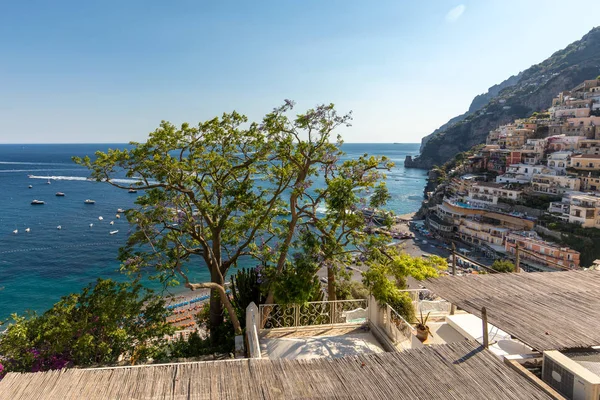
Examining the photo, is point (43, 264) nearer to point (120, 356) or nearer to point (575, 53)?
point (120, 356)

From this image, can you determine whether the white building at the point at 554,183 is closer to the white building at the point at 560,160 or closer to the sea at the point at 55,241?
the white building at the point at 560,160

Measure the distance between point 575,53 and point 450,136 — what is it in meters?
54.6

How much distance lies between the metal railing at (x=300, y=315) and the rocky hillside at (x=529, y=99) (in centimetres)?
12651

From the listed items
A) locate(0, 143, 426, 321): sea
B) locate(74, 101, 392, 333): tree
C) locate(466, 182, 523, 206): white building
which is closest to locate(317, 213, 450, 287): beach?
locate(466, 182, 523, 206): white building

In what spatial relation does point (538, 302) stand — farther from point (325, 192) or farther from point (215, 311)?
point (215, 311)

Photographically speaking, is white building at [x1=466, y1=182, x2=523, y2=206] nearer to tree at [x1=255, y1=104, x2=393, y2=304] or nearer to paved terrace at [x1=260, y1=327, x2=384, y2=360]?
tree at [x1=255, y1=104, x2=393, y2=304]

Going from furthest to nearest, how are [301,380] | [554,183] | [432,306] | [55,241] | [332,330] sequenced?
[554,183], [55,241], [432,306], [332,330], [301,380]

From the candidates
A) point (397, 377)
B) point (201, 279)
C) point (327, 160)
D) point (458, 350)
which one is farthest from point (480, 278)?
point (201, 279)

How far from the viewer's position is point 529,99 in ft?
386

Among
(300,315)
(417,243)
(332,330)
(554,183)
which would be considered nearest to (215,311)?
(300,315)

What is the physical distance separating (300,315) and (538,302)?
5365 millimetres

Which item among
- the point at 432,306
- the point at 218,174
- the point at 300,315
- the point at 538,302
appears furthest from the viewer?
the point at 218,174

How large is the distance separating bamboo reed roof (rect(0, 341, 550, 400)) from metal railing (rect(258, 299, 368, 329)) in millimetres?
4552

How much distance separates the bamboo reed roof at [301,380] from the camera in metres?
4.13
